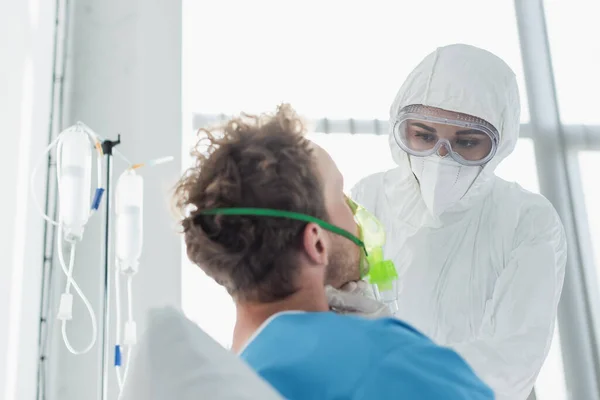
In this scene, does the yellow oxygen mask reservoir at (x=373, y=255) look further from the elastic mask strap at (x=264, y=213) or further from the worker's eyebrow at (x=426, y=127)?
the worker's eyebrow at (x=426, y=127)

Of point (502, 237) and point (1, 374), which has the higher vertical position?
point (502, 237)

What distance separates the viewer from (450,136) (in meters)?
1.84

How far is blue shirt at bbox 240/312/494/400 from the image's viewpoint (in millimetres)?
770

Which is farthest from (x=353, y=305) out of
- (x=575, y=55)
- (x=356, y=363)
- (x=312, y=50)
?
(x=575, y=55)

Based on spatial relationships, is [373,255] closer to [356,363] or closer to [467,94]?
[356,363]

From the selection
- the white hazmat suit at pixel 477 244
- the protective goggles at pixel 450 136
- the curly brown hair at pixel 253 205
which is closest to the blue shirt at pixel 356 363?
the curly brown hair at pixel 253 205

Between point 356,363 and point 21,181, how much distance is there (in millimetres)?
1718

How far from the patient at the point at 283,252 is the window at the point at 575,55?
2.50 metres

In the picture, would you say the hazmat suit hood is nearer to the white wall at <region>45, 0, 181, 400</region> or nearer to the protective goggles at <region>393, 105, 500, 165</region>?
the protective goggles at <region>393, 105, 500, 165</region>

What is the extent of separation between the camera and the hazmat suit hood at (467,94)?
6.07ft

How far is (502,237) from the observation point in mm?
1851


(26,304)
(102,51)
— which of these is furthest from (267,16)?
(26,304)

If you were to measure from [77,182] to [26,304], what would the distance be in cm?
60

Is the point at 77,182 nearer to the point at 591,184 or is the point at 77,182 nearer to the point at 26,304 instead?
the point at 26,304
